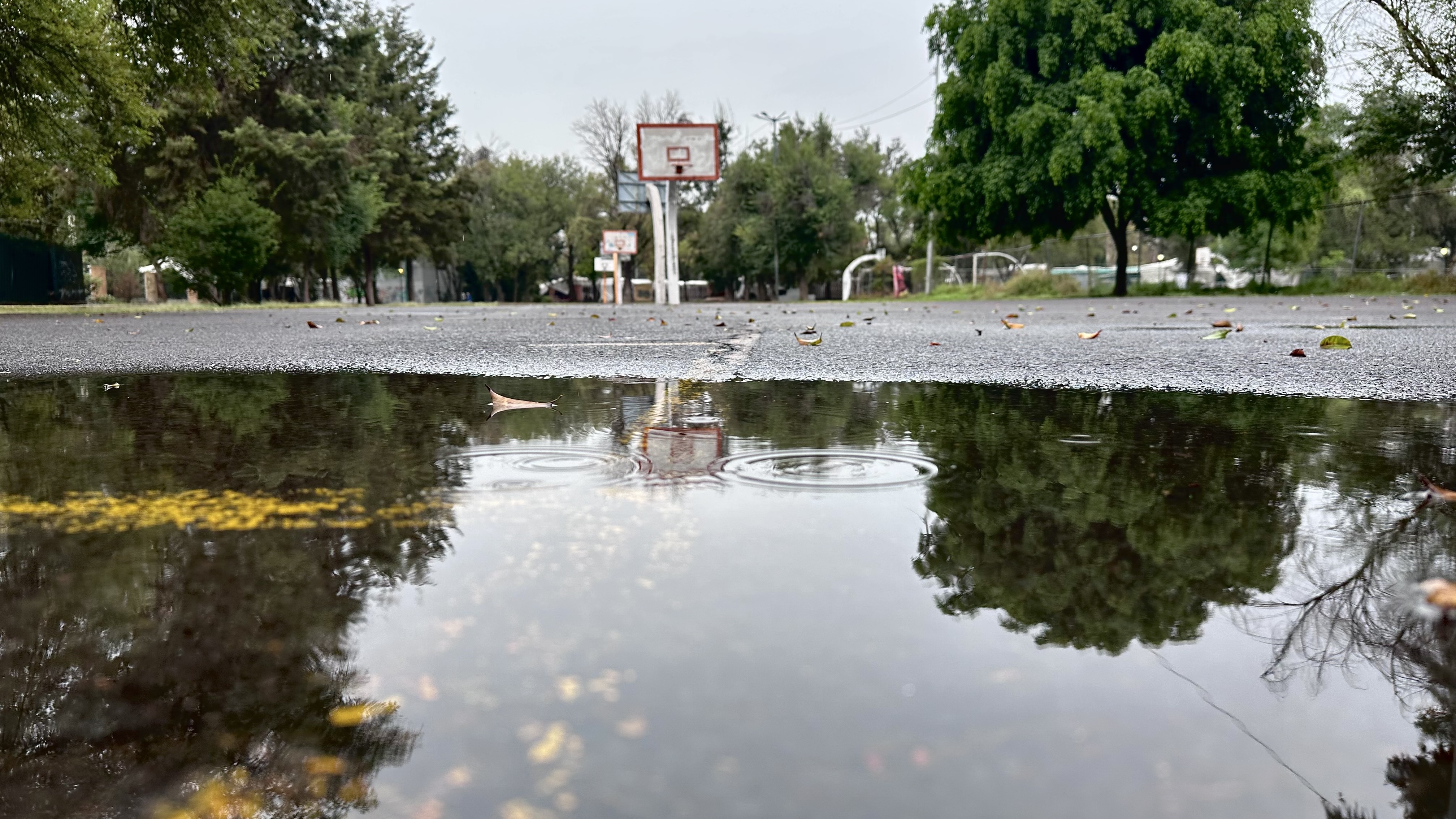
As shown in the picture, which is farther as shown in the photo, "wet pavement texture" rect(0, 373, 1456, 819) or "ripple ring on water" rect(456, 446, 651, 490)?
"ripple ring on water" rect(456, 446, 651, 490)

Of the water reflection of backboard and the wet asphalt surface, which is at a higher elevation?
the wet asphalt surface

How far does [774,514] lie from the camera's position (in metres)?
1.55

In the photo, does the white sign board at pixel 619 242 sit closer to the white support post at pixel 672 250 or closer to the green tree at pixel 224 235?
the white support post at pixel 672 250

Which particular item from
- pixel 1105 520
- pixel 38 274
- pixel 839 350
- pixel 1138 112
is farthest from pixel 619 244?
pixel 1105 520

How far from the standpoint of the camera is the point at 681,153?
3059cm

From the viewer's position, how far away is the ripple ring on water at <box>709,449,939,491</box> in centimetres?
181

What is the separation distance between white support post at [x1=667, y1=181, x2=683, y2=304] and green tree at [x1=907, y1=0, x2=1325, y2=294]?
7.49m

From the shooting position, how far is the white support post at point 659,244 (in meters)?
29.5

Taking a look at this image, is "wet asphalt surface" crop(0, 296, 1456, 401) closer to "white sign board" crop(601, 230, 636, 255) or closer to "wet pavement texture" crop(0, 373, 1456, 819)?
"wet pavement texture" crop(0, 373, 1456, 819)

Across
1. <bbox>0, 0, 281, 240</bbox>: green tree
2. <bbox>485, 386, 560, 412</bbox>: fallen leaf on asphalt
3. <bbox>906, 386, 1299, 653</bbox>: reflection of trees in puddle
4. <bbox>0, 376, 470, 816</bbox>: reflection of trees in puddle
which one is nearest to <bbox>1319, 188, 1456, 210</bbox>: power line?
<bbox>0, 0, 281, 240</bbox>: green tree

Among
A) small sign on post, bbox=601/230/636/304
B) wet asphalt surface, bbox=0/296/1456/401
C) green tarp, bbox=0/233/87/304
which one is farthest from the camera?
small sign on post, bbox=601/230/636/304

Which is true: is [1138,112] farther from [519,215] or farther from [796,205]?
[519,215]

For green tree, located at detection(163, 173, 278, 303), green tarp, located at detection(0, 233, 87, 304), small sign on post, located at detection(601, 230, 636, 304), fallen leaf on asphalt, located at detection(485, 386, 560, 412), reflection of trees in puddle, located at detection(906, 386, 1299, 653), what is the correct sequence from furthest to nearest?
small sign on post, located at detection(601, 230, 636, 304), green tarp, located at detection(0, 233, 87, 304), green tree, located at detection(163, 173, 278, 303), fallen leaf on asphalt, located at detection(485, 386, 560, 412), reflection of trees in puddle, located at detection(906, 386, 1299, 653)

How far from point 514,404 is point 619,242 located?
45.2m
